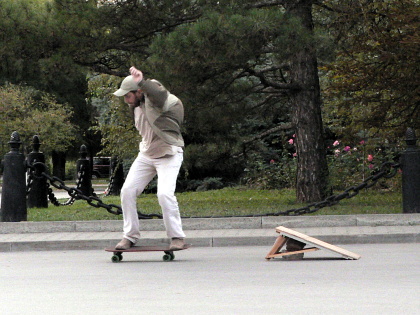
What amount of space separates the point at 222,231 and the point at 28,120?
33038mm

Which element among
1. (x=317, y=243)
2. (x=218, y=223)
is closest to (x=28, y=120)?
(x=218, y=223)

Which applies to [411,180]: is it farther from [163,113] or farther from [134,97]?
[134,97]

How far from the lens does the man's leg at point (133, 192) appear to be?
32.0 feet

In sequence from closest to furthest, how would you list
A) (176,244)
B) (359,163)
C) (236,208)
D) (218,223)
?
(176,244)
(218,223)
(236,208)
(359,163)

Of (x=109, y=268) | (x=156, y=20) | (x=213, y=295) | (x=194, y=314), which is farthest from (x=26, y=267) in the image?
(x=156, y=20)

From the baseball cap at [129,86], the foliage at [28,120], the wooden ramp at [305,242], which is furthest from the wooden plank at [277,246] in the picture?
the foliage at [28,120]

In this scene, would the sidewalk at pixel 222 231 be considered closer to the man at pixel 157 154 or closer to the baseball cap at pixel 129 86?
the man at pixel 157 154

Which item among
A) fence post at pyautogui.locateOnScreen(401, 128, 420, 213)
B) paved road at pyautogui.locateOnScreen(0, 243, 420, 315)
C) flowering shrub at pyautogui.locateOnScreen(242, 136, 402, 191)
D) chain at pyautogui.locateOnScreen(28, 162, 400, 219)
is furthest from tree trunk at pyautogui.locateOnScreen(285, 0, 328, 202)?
paved road at pyautogui.locateOnScreen(0, 243, 420, 315)

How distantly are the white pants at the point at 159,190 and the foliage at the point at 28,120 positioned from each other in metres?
34.8

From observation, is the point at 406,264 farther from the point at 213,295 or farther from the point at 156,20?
the point at 156,20

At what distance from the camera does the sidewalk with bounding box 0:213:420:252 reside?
11.7m

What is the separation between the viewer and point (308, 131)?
1662cm

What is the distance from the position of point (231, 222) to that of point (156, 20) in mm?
5140

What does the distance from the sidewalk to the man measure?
1.96m
